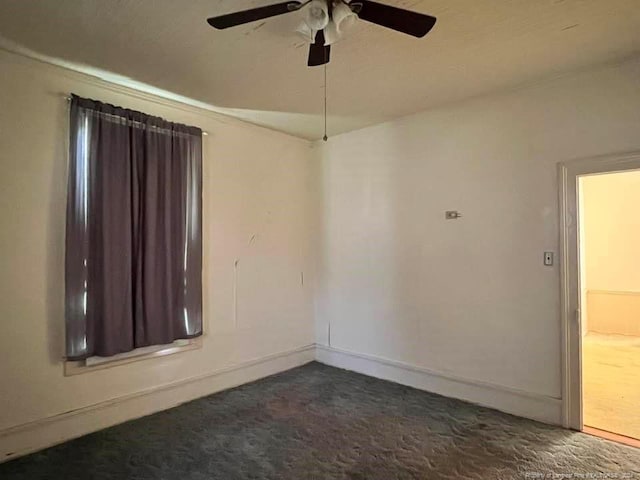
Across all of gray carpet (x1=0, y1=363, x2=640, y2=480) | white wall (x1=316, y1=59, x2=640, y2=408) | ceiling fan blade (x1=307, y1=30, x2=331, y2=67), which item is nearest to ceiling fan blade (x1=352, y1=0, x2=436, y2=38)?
ceiling fan blade (x1=307, y1=30, x2=331, y2=67)

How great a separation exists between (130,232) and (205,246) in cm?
76

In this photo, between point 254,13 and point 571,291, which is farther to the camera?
point 571,291

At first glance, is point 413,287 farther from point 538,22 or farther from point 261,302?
point 538,22

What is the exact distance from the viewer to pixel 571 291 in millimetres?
2887

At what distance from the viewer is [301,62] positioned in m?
2.70

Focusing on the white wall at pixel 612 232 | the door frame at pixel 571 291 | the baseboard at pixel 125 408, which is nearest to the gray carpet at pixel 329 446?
the baseboard at pixel 125 408

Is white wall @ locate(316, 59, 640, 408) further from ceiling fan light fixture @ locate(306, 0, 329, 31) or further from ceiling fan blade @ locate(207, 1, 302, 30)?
ceiling fan blade @ locate(207, 1, 302, 30)

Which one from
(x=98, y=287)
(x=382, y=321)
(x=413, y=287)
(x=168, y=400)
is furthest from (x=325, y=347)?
(x=98, y=287)

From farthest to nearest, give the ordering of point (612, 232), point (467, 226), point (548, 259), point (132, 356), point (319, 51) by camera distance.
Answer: point (612, 232)
point (467, 226)
point (132, 356)
point (548, 259)
point (319, 51)

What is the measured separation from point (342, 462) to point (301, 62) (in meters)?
2.69

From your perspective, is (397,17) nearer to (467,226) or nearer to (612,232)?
(467,226)

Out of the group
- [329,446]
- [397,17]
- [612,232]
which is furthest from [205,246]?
[612,232]

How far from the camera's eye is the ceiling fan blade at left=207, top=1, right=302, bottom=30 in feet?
5.57

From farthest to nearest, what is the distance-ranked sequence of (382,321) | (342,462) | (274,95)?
(382,321)
(274,95)
(342,462)
